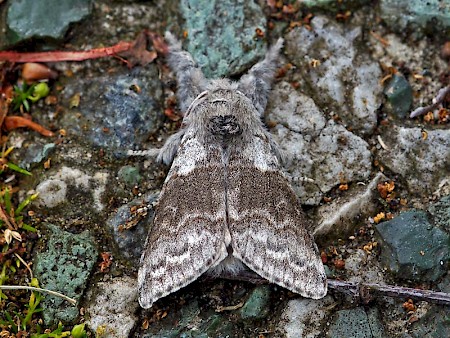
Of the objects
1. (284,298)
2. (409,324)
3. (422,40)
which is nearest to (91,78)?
(284,298)

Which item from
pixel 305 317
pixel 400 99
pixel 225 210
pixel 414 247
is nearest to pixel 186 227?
pixel 225 210

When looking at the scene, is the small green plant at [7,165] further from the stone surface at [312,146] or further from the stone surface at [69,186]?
the stone surface at [312,146]

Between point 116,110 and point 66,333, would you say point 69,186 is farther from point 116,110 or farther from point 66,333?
point 66,333

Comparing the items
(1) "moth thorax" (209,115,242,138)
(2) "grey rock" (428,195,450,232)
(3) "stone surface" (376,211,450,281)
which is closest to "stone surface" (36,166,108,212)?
(1) "moth thorax" (209,115,242,138)

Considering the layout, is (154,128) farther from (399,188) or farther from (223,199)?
(399,188)

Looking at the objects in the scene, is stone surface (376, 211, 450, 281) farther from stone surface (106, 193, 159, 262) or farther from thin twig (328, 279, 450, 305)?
stone surface (106, 193, 159, 262)

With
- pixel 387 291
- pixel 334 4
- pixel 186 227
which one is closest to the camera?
pixel 387 291
